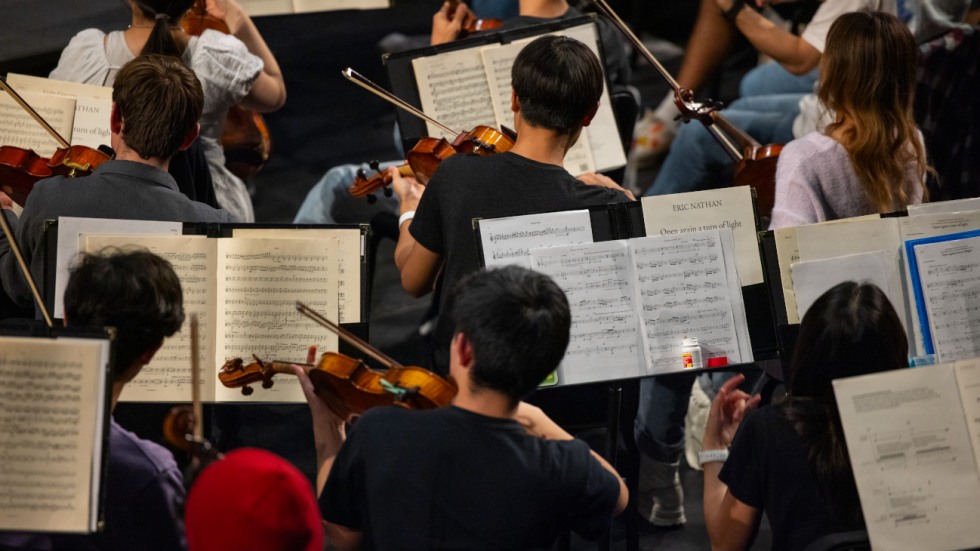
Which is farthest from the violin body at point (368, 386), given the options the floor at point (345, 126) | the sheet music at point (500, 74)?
the sheet music at point (500, 74)

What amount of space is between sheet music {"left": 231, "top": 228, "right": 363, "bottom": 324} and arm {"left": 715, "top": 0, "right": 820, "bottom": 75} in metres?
2.21

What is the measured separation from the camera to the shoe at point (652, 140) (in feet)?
18.8

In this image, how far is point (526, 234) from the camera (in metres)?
2.69

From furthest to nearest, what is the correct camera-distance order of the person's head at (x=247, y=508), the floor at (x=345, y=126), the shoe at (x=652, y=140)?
the shoe at (x=652, y=140) → the floor at (x=345, y=126) → the person's head at (x=247, y=508)

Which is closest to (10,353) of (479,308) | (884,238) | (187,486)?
(187,486)

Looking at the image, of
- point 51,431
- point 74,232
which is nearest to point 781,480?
point 51,431

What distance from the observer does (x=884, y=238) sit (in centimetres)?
273

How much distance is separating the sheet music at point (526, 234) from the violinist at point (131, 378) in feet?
2.46

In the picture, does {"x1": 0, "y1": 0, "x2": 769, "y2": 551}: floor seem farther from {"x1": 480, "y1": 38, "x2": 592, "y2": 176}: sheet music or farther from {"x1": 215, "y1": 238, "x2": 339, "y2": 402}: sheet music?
{"x1": 480, "y1": 38, "x2": 592, "y2": 176}: sheet music

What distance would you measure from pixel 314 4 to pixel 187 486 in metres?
2.80

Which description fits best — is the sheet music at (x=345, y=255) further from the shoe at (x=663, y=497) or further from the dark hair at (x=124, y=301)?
the shoe at (x=663, y=497)

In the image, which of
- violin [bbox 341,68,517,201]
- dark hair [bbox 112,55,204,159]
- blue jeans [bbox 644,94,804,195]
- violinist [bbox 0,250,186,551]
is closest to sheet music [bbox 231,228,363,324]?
dark hair [bbox 112,55,204,159]

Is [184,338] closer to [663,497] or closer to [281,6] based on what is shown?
[663,497]

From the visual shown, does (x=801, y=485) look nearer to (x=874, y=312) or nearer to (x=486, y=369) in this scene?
(x=874, y=312)
